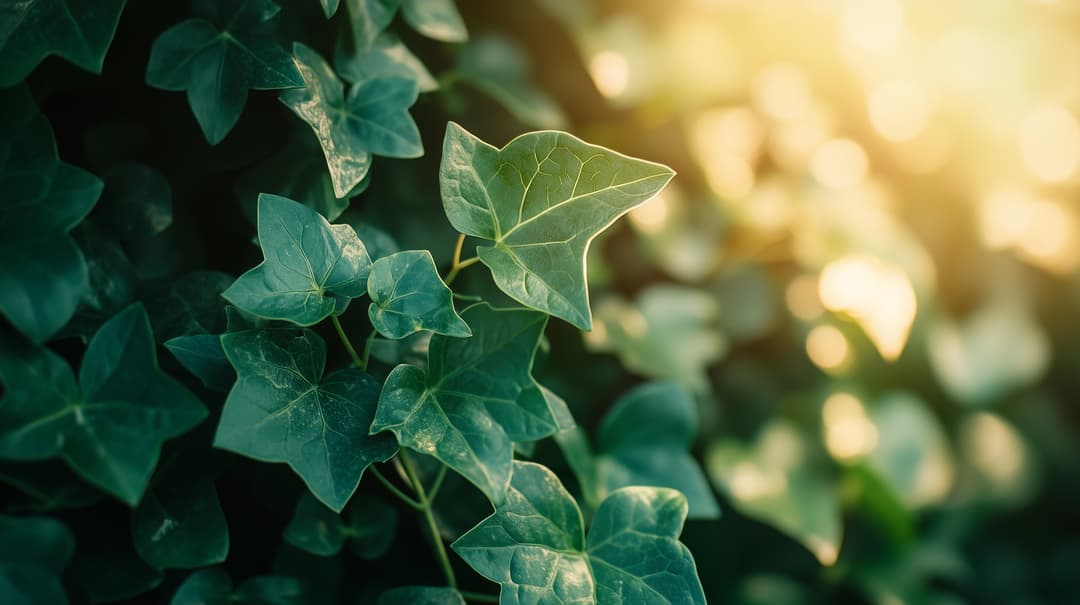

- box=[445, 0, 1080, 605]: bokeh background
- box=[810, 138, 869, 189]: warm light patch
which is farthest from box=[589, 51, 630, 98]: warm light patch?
box=[810, 138, 869, 189]: warm light patch

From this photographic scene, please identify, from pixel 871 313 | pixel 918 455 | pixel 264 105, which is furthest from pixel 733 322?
pixel 264 105

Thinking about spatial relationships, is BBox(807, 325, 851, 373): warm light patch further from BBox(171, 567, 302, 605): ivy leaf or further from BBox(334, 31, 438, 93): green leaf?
BBox(171, 567, 302, 605): ivy leaf

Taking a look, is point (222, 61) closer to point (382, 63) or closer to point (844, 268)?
point (382, 63)

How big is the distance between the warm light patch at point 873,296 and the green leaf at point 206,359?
89 centimetres

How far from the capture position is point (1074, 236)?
1350 mm

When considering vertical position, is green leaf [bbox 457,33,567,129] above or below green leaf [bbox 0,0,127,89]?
below

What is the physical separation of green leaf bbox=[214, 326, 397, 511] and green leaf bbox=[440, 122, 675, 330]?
0.13 metres

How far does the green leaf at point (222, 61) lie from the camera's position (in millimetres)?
507

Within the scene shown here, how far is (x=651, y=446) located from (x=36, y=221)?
0.55 meters

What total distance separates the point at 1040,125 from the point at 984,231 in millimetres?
250

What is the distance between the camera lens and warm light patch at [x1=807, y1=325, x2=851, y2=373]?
109cm

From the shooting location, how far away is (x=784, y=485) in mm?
939

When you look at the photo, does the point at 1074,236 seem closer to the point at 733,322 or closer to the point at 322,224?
the point at 733,322

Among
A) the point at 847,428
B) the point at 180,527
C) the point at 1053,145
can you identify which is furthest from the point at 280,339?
the point at 1053,145
